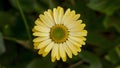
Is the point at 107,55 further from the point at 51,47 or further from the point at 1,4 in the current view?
the point at 1,4

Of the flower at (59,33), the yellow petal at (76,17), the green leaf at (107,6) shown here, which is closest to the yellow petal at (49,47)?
the flower at (59,33)

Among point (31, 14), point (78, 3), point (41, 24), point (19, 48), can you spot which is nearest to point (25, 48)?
point (19, 48)

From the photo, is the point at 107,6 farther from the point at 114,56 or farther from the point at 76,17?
the point at 76,17

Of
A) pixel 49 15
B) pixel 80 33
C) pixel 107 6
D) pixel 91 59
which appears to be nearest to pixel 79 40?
pixel 80 33

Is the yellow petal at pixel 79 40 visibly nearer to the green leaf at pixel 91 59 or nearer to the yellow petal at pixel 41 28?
the yellow petal at pixel 41 28

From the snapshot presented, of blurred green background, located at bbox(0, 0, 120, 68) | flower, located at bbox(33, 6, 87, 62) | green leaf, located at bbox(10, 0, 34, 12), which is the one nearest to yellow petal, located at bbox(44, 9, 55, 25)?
flower, located at bbox(33, 6, 87, 62)

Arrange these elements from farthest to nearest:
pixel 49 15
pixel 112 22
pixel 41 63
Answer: pixel 112 22 < pixel 41 63 < pixel 49 15
